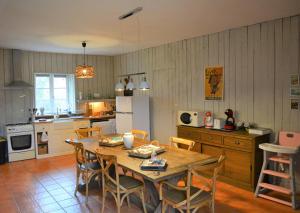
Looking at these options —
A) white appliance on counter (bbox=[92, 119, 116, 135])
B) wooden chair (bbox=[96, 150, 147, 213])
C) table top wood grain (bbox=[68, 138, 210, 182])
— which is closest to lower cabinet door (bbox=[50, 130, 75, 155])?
white appliance on counter (bbox=[92, 119, 116, 135])

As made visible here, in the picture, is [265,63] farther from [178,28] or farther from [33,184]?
[33,184]

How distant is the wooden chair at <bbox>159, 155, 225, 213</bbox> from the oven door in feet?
13.6

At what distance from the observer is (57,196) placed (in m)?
3.69

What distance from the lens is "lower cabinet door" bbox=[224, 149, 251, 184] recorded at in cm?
379

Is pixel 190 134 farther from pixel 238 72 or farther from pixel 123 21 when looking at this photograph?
pixel 123 21

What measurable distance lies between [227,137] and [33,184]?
336cm

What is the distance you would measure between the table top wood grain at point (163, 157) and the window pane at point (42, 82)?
11.9 feet

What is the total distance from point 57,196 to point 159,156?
5.94 feet

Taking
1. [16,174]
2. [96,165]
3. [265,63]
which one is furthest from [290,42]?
[16,174]

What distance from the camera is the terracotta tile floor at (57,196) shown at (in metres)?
3.28

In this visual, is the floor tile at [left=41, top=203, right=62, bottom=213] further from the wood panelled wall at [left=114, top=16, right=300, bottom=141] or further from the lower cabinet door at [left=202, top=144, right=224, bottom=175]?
the wood panelled wall at [left=114, top=16, right=300, bottom=141]

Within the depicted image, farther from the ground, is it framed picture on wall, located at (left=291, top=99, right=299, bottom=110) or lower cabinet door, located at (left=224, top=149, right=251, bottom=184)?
framed picture on wall, located at (left=291, top=99, right=299, bottom=110)

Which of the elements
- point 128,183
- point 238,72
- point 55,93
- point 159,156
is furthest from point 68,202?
point 55,93

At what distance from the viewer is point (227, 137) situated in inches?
159
